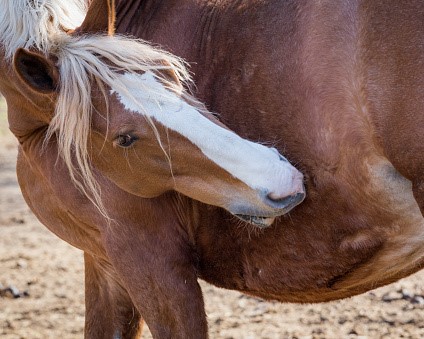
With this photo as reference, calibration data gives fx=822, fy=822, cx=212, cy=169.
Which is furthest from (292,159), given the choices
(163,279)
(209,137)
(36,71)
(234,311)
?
(234,311)

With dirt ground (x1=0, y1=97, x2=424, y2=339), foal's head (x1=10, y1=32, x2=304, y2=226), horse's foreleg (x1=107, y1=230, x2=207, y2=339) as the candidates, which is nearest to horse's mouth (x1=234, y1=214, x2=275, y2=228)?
foal's head (x1=10, y1=32, x2=304, y2=226)

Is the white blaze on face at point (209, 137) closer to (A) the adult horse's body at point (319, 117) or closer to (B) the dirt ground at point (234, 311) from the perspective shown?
(A) the adult horse's body at point (319, 117)

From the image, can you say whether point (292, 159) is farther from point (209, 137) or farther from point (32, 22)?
point (32, 22)

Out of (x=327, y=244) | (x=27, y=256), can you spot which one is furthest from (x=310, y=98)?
(x=27, y=256)

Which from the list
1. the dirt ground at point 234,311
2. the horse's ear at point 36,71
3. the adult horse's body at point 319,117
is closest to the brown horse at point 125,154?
the horse's ear at point 36,71

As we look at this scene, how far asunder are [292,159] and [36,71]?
935 millimetres

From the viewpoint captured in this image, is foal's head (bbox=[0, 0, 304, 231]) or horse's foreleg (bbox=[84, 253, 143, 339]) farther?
horse's foreleg (bbox=[84, 253, 143, 339])

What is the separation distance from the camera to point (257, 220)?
2768 millimetres

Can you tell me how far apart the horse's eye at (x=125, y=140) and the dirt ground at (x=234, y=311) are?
1966 mm

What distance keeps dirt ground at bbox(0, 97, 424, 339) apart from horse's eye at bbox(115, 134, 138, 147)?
6.45ft

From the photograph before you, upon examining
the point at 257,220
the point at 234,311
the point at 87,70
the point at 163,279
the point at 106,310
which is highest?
the point at 87,70

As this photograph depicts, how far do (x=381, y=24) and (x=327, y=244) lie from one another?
0.84 m

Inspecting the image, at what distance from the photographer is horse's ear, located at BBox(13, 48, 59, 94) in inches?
108

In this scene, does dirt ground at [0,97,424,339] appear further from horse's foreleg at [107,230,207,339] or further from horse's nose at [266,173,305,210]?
horse's nose at [266,173,305,210]
